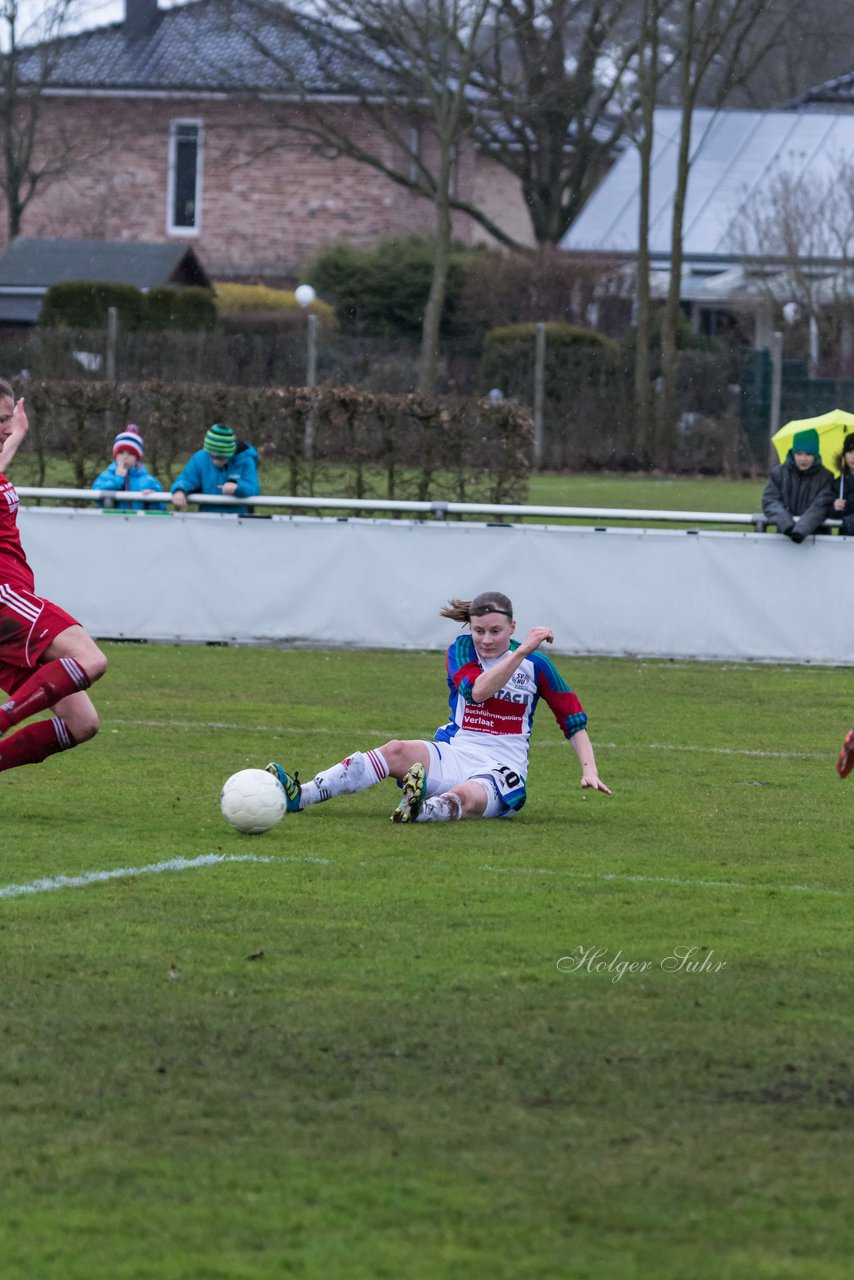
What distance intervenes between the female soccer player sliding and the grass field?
0.58 feet

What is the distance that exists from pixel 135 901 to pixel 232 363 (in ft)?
84.2

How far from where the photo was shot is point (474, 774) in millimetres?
8688

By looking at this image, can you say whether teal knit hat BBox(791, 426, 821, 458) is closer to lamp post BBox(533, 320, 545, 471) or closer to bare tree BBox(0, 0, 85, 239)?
lamp post BBox(533, 320, 545, 471)

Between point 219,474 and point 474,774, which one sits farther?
point 219,474

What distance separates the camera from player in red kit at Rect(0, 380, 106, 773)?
8.20m

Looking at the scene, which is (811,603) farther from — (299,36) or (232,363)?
(299,36)

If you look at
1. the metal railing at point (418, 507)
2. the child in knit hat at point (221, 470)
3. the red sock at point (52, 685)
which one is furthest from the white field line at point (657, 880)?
the child in knit hat at point (221, 470)

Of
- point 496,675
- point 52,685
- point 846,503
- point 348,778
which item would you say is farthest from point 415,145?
point 52,685

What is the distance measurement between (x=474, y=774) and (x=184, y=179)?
46.3m

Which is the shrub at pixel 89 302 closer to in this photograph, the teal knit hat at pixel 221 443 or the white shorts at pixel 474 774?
the teal knit hat at pixel 221 443

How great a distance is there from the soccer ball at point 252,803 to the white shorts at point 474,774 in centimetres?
87

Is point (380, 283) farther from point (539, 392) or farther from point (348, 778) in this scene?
Result: point (348, 778)

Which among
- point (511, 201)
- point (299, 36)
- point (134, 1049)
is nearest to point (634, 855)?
point (134, 1049)

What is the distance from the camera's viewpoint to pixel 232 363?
104 ft
